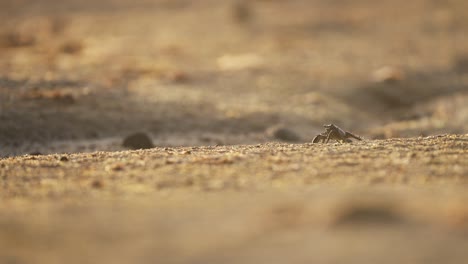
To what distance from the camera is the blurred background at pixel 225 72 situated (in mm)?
13086

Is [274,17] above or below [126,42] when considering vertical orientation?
above

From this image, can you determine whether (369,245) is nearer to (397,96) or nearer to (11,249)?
(11,249)

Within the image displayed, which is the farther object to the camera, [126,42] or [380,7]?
[380,7]

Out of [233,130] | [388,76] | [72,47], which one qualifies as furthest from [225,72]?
[72,47]

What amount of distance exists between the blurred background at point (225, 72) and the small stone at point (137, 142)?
0.02 m

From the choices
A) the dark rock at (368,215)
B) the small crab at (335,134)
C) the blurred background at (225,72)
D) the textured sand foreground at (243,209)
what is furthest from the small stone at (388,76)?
the dark rock at (368,215)

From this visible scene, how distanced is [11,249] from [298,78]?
15.4 meters

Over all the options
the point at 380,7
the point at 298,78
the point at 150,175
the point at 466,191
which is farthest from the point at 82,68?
the point at 380,7

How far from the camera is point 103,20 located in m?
32.2

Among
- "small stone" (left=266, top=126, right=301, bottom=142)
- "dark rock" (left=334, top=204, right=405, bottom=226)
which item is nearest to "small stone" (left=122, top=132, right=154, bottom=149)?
"small stone" (left=266, top=126, right=301, bottom=142)

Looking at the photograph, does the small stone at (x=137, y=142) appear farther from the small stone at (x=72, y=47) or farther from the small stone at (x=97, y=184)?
the small stone at (x=72, y=47)

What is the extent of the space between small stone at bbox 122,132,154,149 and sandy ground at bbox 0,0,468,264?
0.44ft

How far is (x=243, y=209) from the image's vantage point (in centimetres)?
448

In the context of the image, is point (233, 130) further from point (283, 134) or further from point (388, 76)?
point (388, 76)
